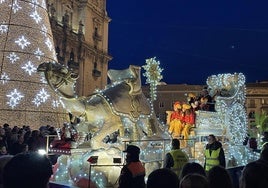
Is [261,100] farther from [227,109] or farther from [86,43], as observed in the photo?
[227,109]

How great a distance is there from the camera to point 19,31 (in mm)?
12875

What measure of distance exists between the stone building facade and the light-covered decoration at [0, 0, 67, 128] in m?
18.3

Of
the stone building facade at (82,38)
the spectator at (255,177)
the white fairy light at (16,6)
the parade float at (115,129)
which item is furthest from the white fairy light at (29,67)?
the stone building facade at (82,38)

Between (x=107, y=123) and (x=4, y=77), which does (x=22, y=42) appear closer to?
(x=4, y=77)

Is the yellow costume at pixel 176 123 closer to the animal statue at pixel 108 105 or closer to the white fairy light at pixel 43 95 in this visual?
the animal statue at pixel 108 105

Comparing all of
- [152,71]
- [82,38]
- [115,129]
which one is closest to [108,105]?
[115,129]

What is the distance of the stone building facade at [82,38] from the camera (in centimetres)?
3325

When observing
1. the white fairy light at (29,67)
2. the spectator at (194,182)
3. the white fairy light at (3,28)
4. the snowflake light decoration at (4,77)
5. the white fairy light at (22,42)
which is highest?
the white fairy light at (3,28)

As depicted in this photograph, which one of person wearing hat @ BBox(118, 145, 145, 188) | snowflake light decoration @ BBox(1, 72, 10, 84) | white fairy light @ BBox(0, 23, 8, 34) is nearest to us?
person wearing hat @ BBox(118, 145, 145, 188)

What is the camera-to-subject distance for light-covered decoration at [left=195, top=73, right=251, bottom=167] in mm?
10648

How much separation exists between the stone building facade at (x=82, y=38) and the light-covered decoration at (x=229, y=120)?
2147 cm

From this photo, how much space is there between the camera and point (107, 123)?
26.7 ft

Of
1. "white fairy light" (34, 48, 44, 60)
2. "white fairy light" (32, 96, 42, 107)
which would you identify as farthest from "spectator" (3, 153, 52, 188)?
"white fairy light" (34, 48, 44, 60)

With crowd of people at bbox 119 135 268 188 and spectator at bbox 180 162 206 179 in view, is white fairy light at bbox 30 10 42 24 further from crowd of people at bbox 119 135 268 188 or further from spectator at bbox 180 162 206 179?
spectator at bbox 180 162 206 179
